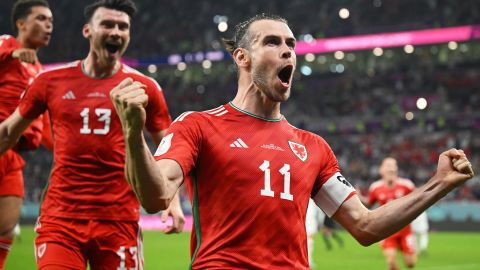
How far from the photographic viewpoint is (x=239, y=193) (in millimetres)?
3596

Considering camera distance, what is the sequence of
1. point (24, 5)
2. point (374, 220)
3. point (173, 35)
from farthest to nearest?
point (173, 35) → point (24, 5) → point (374, 220)

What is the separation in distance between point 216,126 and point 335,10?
4109cm

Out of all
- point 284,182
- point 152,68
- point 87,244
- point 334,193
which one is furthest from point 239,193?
point 152,68

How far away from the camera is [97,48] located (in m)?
5.57

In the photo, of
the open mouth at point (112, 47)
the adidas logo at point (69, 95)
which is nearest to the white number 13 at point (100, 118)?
the adidas logo at point (69, 95)

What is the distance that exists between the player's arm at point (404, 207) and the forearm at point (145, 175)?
1.26m

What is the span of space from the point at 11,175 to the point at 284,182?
3607 millimetres

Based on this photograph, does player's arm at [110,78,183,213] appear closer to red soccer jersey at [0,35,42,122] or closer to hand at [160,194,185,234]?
hand at [160,194,185,234]

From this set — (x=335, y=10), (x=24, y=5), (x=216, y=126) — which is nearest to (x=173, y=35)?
(x=335, y=10)

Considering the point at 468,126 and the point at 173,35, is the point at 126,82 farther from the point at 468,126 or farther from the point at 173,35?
the point at 173,35

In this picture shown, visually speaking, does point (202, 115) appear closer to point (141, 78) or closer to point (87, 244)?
point (87, 244)

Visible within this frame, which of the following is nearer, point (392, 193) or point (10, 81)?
point (10, 81)

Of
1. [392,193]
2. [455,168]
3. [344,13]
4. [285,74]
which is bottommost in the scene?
[392,193]

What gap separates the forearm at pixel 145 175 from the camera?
114 inches
